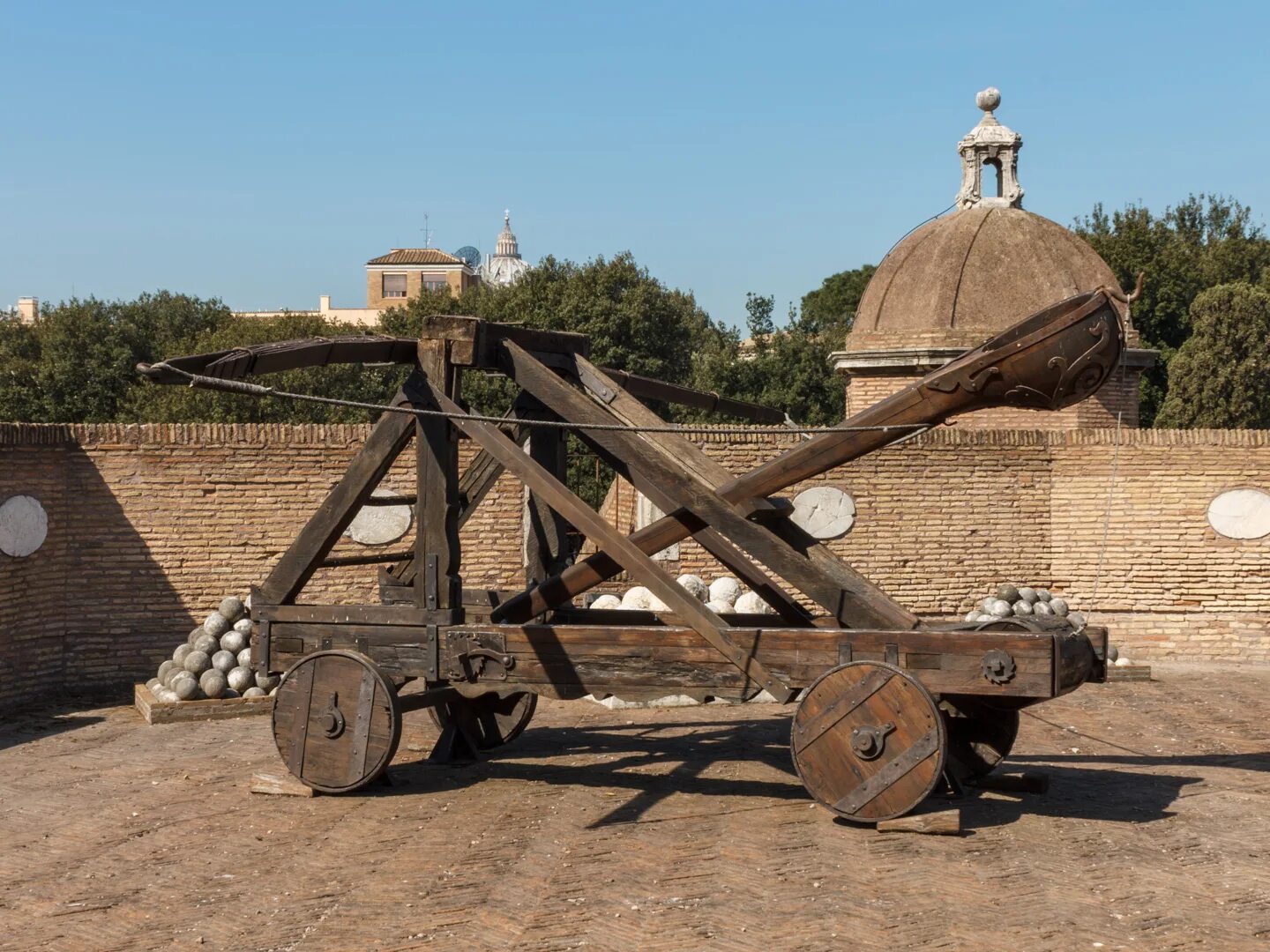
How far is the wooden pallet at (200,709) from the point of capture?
1068cm

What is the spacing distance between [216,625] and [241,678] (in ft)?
1.81

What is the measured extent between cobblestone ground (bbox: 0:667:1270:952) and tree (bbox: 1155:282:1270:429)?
25.7 m

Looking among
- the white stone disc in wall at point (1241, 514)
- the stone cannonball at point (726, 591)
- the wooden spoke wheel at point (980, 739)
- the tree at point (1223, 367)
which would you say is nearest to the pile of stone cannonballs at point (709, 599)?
the stone cannonball at point (726, 591)

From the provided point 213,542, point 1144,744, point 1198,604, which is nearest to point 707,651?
point 1144,744

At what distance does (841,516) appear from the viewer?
549 inches

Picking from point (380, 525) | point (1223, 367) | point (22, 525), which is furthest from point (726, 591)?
point (1223, 367)

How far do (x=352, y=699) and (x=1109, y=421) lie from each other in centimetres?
1270

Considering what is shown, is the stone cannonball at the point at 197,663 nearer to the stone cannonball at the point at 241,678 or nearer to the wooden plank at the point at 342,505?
the stone cannonball at the point at 241,678

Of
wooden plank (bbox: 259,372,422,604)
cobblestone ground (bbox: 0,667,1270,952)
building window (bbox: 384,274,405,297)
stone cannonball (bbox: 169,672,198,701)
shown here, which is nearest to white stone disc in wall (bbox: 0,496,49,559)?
stone cannonball (bbox: 169,672,198,701)

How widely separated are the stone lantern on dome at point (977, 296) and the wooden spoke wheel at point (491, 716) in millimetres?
9192

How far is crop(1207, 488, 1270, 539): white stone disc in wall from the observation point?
14039 millimetres

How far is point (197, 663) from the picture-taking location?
11.1 meters

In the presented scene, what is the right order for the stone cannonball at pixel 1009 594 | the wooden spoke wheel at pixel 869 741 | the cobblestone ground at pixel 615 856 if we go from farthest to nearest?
the stone cannonball at pixel 1009 594, the wooden spoke wheel at pixel 869 741, the cobblestone ground at pixel 615 856

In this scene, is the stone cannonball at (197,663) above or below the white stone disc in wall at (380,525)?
below
